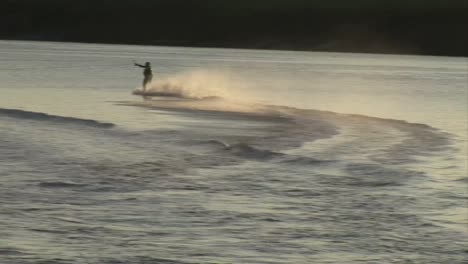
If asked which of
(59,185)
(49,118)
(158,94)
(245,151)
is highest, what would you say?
(59,185)

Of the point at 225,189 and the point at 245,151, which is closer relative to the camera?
the point at 225,189

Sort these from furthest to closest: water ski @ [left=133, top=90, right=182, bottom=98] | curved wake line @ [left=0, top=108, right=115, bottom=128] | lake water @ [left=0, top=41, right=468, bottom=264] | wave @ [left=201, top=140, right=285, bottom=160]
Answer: water ski @ [left=133, top=90, right=182, bottom=98] → curved wake line @ [left=0, top=108, right=115, bottom=128] → wave @ [left=201, top=140, right=285, bottom=160] → lake water @ [left=0, top=41, right=468, bottom=264]

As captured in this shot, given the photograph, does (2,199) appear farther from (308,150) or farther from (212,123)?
(212,123)

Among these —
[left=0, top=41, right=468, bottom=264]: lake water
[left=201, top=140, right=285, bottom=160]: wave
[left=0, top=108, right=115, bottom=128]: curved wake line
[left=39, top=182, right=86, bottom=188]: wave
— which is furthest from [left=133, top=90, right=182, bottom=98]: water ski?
[left=39, top=182, right=86, bottom=188]: wave

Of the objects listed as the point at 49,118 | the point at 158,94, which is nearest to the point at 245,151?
the point at 49,118

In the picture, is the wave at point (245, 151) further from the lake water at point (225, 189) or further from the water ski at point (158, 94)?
the water ski at point (158, 94)

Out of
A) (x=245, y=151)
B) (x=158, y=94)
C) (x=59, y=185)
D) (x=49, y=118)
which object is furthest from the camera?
(x=158, y=94)

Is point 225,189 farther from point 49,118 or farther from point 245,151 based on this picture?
point 49,118

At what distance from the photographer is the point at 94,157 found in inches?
1000

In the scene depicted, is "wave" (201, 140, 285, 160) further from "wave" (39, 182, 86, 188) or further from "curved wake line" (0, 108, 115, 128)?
"wave" (39, 182, 86, 188)

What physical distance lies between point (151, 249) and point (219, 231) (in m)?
1.72

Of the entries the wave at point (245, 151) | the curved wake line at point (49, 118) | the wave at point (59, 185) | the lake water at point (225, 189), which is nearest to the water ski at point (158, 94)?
the lake water at point (225, 189)

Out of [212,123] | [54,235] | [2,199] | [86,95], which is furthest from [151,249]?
[86,95]

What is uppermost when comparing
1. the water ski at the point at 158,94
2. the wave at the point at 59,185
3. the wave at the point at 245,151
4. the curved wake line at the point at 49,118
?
the wave at the point at 59,185
